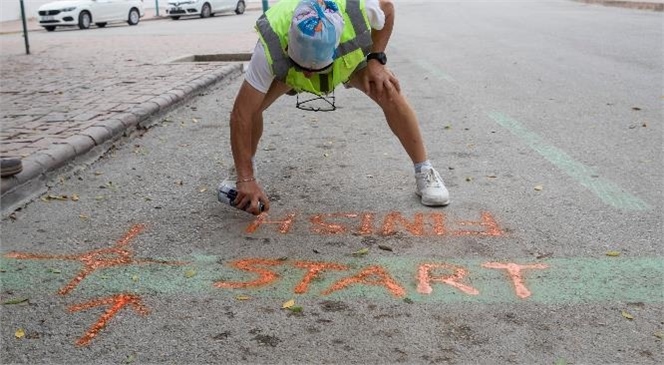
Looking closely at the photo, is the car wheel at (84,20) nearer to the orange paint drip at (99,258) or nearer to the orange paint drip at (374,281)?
the orange paint drip at (99,258)

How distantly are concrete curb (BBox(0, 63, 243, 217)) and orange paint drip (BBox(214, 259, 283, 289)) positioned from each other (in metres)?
1.65

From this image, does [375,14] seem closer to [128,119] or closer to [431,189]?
[431,189]

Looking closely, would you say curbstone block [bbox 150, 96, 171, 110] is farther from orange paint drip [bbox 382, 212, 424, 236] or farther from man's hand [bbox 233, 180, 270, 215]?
orange paint drip [bbox 382, 212, 424, 236]

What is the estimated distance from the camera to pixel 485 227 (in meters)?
3.76

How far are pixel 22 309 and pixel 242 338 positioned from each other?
0.97 m

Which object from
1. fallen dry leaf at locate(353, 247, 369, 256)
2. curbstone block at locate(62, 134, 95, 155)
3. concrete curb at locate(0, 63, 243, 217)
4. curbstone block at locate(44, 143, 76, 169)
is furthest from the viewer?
curbstone block at locate(62, 134, 95, 155)

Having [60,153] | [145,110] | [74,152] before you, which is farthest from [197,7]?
[60,153]

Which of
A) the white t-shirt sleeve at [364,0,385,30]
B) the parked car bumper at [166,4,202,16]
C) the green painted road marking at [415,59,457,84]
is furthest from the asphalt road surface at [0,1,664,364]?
the parked car bumper at [166,4,202,16]

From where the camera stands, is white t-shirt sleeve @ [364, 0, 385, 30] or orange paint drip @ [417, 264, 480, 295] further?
white t-shirt sleeve @ [364, 0, 385, 30]

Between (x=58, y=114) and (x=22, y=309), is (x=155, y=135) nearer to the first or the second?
(x=58, y=114)

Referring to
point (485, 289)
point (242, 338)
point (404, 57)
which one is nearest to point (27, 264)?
point (242, 338)

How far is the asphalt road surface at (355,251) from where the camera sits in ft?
8.70

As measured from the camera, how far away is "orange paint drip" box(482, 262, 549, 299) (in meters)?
3.00

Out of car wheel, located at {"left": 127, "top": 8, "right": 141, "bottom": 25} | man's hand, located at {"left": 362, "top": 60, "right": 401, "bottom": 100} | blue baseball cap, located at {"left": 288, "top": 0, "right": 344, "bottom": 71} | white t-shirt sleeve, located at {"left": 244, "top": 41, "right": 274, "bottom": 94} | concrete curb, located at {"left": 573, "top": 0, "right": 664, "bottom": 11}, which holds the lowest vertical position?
car wheel, located at {"left": 127, "top": 8, "right": 141, "bottom": 25}
